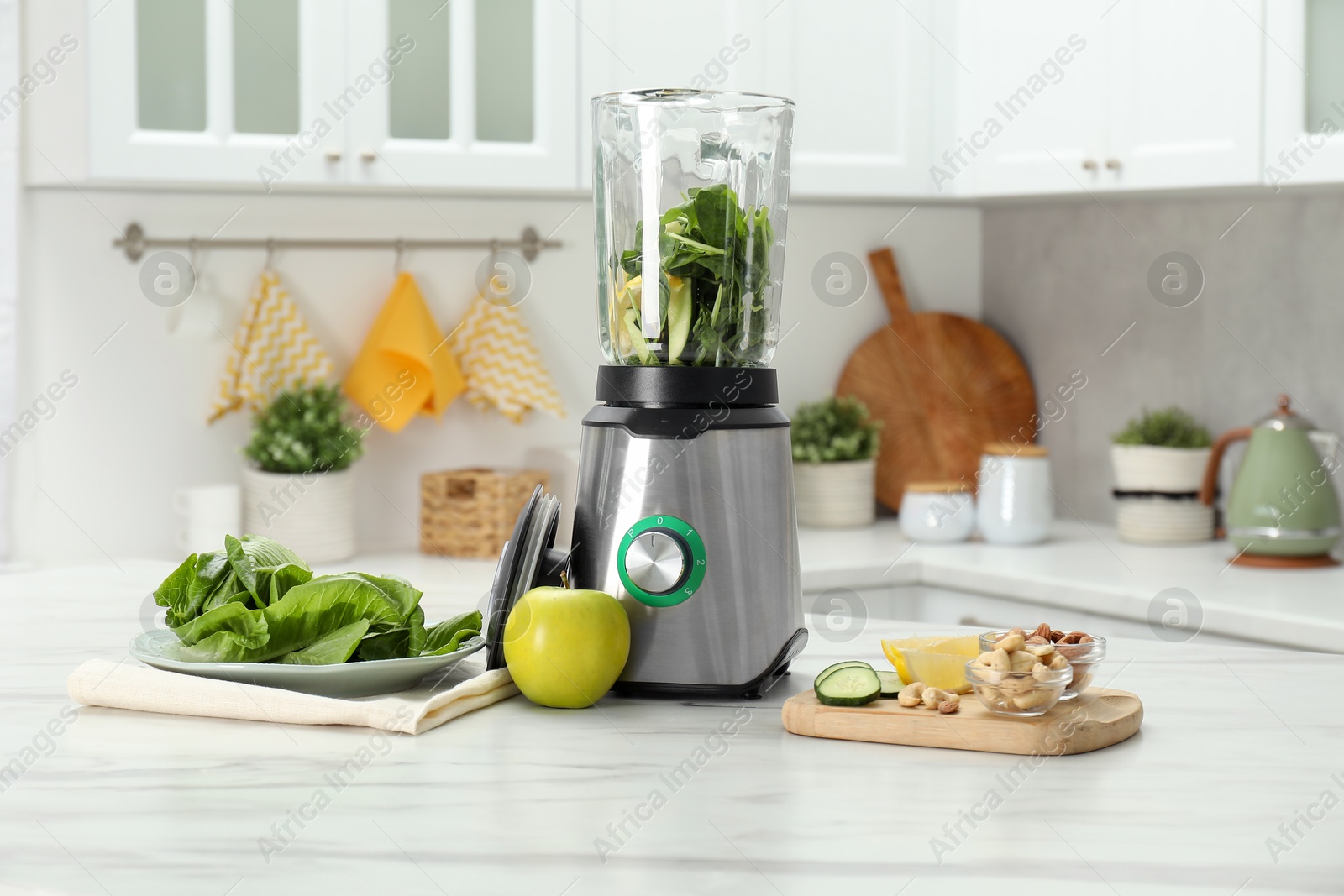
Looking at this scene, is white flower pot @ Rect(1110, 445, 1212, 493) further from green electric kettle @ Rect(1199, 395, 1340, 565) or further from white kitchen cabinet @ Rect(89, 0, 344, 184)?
→ white kitchen cabinet @ Rect(89, 0, 344, 184)

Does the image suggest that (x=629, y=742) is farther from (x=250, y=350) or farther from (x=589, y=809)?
(x=250, y=350)

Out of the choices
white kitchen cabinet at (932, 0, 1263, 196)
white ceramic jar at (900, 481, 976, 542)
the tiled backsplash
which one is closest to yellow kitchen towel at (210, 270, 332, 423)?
white ceramic jar at (900, 481, 976, 542)

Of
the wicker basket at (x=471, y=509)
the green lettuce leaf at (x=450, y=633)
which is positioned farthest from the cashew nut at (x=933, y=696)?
the wicker basket at (x=471, y=509)

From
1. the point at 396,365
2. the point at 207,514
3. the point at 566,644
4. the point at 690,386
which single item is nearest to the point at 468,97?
the point at 396,365

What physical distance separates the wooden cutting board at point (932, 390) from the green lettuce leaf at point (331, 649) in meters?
1.95

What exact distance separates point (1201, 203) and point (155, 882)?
229 centimetres

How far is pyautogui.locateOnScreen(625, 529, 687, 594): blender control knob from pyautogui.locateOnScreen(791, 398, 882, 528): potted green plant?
5.56 feet

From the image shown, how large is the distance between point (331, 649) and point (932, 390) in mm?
2025

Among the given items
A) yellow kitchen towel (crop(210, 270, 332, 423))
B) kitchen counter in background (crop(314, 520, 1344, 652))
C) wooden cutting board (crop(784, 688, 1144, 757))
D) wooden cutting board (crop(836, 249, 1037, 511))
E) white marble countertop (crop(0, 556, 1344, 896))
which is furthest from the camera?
wooden cutting board (crop(836, 249, 1037, 511))

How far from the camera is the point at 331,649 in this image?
39.7 inches

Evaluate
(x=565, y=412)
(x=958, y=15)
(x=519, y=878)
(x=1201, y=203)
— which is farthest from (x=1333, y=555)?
(x=519, y=878)

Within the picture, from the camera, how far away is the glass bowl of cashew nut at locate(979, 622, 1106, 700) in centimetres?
92

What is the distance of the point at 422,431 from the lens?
8.35 ft

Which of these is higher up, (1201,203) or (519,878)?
(1201,203)
